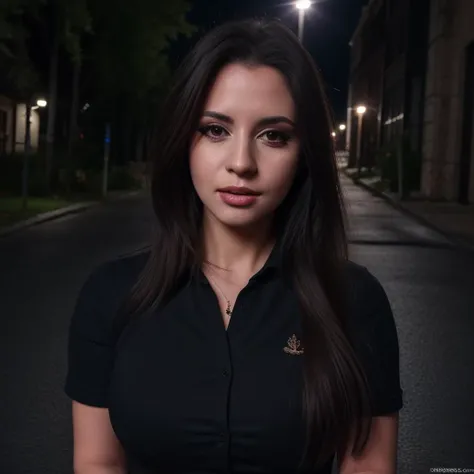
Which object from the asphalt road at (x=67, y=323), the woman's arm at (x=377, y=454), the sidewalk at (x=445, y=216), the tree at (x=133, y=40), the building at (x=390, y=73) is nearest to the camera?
the woman's arm at (x=377, y=454)

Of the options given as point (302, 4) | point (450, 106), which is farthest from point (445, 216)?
point (302, 4)

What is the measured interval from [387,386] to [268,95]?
0.67m

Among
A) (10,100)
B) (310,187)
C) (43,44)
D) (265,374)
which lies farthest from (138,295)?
(10,100)

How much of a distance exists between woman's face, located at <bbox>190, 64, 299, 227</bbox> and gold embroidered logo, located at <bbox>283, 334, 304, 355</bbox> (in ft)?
0.88

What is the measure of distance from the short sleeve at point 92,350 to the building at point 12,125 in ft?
146

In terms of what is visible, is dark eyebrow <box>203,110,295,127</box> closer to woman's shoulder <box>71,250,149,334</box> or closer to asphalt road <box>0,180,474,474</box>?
woman's shoulder <box>71,250,149,334</box>

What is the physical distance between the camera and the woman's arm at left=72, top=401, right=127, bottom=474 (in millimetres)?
2213

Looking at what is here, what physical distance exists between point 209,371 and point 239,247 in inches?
12.3

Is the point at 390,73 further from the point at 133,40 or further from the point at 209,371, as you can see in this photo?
the point at 209,371

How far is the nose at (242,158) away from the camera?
83.4 inches

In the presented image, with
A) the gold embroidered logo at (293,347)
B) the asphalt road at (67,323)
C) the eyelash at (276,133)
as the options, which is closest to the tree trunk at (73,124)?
the asphalt road at (67,323)

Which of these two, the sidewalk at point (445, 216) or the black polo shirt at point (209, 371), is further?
the sidewalk at point (445, 216)

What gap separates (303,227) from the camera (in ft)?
7.54

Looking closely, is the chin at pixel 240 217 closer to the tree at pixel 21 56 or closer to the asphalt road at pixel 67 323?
the asphalt road at pixel 67 323
